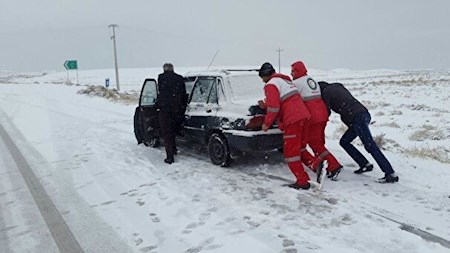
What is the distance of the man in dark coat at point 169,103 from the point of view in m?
7.47

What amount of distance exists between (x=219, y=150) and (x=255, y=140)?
952 millimetres

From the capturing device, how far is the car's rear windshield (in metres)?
7.04

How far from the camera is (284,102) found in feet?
19.0

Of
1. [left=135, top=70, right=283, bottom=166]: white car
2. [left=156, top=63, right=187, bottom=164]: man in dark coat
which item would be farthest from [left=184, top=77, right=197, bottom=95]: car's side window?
[left=156, top=63, right=187, bottom=164]: man in dark coat

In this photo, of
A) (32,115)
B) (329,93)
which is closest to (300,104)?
(329,93)

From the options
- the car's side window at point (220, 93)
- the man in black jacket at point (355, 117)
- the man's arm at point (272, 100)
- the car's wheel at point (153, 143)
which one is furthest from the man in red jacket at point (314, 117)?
the car's wheel at point (153, 143)

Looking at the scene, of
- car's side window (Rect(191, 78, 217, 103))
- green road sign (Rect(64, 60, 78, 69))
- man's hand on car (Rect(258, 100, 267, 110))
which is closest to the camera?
man's hand on car (Rect(258, 100, 267, 110))

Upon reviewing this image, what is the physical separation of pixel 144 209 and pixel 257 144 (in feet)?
7.16

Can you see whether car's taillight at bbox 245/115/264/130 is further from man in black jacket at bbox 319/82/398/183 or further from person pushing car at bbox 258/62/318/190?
man in black jacket at bbox 319/82/398/183

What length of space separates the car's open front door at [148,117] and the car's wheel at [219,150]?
57.3 inches

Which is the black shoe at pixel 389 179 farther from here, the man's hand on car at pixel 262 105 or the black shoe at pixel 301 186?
the man's hand on car at pixel 262 105

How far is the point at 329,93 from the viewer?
6160mm

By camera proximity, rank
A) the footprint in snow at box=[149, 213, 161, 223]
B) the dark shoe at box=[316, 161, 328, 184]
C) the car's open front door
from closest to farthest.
Answer: 1. the footprint in snow at box=[149, 213, 161, 223]
2. the dark shoe at box=[316, 161, 328, 184]
3. the car's open front door

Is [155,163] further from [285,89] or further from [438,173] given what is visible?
[438,173]
